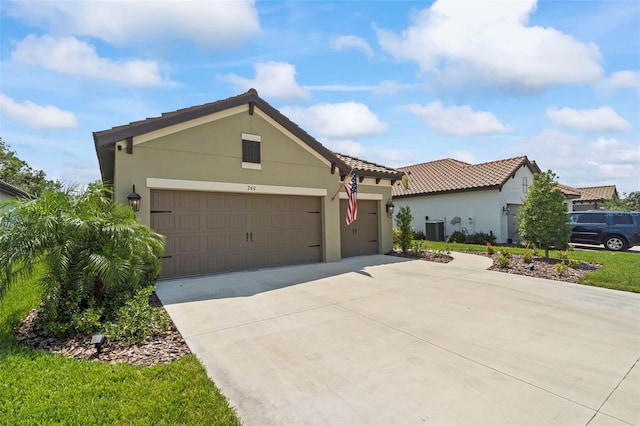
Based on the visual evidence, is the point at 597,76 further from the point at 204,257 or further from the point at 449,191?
the point at 204,257

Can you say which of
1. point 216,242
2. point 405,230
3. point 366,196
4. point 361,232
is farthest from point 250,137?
point 405,230

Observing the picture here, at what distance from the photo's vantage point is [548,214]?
10.3 metres

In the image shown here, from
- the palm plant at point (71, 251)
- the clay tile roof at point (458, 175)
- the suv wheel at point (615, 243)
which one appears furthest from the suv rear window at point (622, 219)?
the palm plant at point (71, 251)

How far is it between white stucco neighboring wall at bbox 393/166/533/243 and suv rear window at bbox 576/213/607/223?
2.77 meters

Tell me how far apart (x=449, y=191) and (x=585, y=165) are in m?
21.5

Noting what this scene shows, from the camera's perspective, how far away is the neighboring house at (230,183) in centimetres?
739

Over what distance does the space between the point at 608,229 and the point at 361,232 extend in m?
12.3

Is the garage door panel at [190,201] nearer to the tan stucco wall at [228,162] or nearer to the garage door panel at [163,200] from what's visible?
the garage door panel at [163,200]

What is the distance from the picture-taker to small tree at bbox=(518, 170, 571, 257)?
403 inches

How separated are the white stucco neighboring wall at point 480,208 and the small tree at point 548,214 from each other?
6.12m

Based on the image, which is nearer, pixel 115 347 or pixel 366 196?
pixel 115 347

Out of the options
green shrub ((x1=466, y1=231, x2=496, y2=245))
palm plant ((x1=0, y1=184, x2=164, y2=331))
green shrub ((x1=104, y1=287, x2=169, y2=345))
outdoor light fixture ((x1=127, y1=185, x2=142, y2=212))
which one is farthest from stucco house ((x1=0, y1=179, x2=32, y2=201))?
green shrub ((x1=466, y1=231, x2=496, y2=245))

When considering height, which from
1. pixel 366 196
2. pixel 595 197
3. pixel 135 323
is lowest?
pixel 135 323

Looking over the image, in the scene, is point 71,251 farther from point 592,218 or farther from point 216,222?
point 592,218
